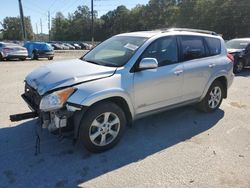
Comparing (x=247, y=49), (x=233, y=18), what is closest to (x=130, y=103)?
(x=247, y=49)

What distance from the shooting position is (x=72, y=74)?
12.5ft

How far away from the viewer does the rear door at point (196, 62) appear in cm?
483

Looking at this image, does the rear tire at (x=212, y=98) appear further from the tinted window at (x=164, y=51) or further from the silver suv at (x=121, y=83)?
the tinted window at (x=164, y=51)

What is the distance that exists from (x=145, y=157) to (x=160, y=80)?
4.25 ft

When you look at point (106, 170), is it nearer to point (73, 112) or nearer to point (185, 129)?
point (73, 112)

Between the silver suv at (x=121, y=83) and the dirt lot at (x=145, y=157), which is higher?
the silver suv at (x=121, y=83)

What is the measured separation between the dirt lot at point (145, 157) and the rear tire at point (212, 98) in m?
0.31

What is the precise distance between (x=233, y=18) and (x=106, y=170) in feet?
200

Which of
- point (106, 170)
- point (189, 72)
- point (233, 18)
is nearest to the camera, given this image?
point (106, 170)

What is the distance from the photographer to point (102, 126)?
3.82 m

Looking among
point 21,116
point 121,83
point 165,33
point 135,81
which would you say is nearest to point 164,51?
point 165,33

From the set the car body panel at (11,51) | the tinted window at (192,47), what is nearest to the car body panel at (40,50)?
the car body panel at (11,51)

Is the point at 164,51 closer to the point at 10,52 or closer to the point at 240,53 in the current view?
the point at 240,53

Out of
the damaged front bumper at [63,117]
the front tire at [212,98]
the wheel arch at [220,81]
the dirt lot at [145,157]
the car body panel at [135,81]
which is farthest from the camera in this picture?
the front tire at [212,98]
